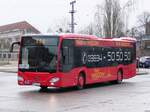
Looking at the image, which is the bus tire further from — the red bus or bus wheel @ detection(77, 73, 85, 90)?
bus wheel @ detection(77, 73, 85, 90)

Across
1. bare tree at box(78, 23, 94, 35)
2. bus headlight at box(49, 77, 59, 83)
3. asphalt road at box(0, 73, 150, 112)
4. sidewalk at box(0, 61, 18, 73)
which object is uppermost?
bare tree at box(78, 23, 94, 35)

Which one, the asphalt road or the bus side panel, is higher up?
the bus side panel

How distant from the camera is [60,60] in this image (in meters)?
23.2

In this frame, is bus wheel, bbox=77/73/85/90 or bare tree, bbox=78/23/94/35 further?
bare tree, bbox=78/23/94/35

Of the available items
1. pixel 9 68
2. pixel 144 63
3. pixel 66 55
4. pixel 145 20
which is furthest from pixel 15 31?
pixel 66 55

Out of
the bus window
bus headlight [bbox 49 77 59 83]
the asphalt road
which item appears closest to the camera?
the asphalt road

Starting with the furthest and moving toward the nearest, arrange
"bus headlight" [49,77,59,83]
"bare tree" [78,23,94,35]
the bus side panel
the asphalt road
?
"bare tree" [78,23,94,35] < the bus side panel < "bus headlight" [49,77,59,83] < the asphalt road

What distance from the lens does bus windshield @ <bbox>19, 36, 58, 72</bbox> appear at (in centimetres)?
2316

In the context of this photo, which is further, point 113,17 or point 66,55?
point 113,17

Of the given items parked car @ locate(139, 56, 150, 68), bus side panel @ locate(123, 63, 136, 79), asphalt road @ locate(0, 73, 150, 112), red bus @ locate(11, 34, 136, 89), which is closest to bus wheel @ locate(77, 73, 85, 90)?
red bus @ locate(11, 34, 136, 89)

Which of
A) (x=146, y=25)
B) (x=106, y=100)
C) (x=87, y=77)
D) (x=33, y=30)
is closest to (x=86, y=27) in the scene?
(x=146, y=25)

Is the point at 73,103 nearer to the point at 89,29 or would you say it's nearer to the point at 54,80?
the point at 54,80

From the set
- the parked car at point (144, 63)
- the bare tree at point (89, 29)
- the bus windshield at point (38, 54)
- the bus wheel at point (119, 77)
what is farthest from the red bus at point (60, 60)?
the bare tree at point (89, 29)

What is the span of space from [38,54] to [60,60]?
3.34ft
